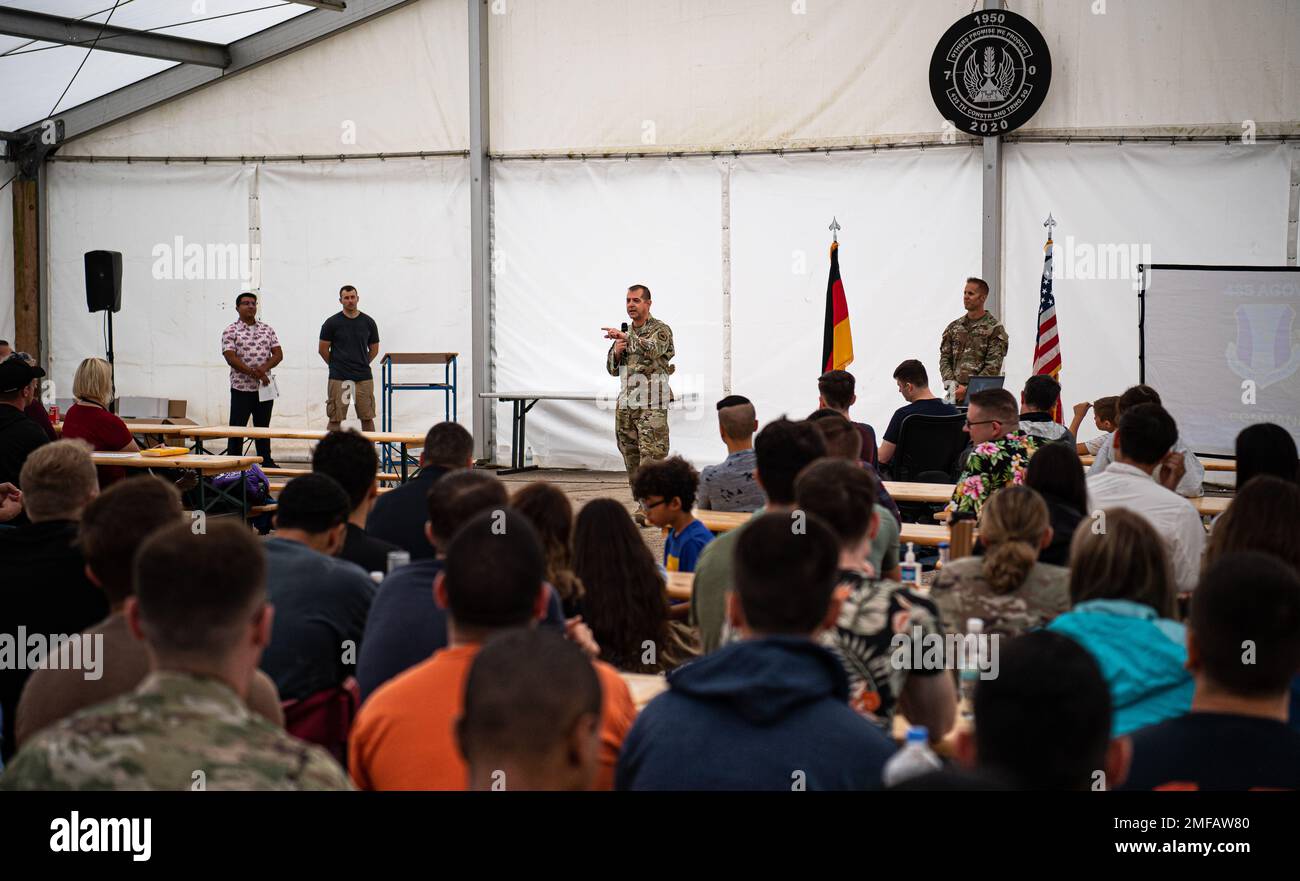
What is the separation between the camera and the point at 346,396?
12.9m

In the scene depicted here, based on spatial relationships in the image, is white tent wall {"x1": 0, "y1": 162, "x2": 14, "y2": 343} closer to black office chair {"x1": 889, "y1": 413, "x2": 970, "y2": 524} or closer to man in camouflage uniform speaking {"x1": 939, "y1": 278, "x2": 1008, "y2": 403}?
man in camouflage uniform speaking {"x1": 939, "y1": 278, "x2": 1008, "y2": 403}

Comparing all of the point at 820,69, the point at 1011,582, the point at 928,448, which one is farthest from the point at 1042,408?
the point at 820,69

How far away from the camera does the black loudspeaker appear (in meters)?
12.4

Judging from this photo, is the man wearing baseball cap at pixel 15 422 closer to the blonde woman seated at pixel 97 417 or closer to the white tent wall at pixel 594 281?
the blonde woman seated at pixel 97 417

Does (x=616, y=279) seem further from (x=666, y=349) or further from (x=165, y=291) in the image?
(x=165, y=291)

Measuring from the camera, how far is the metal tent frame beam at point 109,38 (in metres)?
11.5

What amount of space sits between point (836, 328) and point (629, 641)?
6895mm

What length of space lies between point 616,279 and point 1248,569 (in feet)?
35.0

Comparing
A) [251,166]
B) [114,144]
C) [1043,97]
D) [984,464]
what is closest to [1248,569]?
[984,464]

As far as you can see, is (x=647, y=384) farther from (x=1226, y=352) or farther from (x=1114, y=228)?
(x=1226, y=352)

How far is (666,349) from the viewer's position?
34.6 ft

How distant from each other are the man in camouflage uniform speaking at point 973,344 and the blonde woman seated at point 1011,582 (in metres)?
7.00

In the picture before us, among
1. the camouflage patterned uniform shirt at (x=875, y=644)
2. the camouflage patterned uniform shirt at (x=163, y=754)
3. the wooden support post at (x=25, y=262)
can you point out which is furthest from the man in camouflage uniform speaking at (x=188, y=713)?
the wooden support post at (x=25, y=262)

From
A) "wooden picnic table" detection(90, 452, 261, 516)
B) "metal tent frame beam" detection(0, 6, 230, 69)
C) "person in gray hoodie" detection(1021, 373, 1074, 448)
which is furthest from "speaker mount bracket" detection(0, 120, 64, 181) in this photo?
"person in gray hoodie" detection(1021, 373, 1074, 448)
